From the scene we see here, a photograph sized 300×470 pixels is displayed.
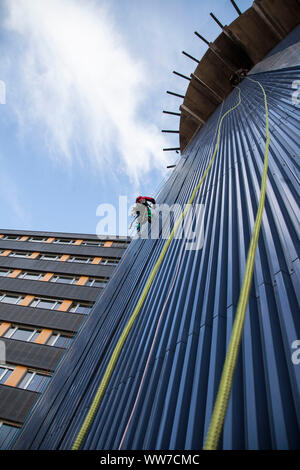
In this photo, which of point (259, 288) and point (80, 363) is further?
point (80, 363)

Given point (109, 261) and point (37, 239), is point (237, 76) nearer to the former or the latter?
point (109, 261)

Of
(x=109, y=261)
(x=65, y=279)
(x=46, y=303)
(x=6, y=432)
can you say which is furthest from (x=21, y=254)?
(x=6, y=432)

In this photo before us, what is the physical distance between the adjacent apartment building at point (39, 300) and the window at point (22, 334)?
0.02 meters

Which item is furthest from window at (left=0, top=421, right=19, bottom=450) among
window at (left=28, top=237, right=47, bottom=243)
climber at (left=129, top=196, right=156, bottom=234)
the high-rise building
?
window at (left=28, top=237, right=47, bottom=243)

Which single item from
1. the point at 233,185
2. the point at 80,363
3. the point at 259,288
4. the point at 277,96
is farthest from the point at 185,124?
the point at 259,288

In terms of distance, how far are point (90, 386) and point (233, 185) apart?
354 cm

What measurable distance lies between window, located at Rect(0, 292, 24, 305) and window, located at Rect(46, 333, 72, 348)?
14.3 feet

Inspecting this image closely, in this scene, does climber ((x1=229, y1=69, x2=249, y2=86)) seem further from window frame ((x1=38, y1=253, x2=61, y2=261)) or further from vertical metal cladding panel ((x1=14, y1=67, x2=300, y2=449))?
window frame ((x1=38, y1=253, x2=61, y2=261))

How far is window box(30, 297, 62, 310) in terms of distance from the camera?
54.7 ft

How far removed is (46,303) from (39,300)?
590 millimetres

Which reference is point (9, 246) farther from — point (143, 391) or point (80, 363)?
point (143, 391)

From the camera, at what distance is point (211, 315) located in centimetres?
225

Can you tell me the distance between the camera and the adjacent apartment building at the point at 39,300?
12.1 metres

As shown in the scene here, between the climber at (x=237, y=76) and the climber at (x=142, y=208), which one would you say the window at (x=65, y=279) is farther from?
the climber at (x=237, y=76)
